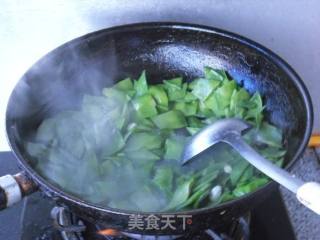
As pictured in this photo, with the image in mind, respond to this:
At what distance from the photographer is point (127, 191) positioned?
78cm

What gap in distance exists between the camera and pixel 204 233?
0.87 meters

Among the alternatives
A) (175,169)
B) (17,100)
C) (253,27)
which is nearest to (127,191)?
(175,169)

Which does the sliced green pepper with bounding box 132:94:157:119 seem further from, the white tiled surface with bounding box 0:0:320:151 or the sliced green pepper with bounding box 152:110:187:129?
the white tiled surface with bounding box 0:0:320:151

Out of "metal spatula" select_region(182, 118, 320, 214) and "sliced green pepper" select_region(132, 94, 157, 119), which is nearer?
"metal spatula" select_region(182, 118, 320, 214)

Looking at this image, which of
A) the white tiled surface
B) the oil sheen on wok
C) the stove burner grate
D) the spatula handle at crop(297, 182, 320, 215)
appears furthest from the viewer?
the white tiled surface

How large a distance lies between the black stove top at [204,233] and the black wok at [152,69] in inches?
8.5

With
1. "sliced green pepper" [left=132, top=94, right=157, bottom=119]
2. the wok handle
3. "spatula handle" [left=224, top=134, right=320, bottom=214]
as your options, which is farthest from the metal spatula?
the wok handle

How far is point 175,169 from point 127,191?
10cm

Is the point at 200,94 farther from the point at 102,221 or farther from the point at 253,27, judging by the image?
the point at 102,221

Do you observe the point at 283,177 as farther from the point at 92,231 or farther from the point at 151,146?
the point at 92,231

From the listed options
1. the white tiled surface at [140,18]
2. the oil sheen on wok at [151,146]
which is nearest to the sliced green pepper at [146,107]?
the oil sheen on wok at [151,146]

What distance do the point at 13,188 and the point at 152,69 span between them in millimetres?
448

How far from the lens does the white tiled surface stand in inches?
39.8

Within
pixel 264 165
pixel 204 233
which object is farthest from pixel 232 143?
pixel 204 233
